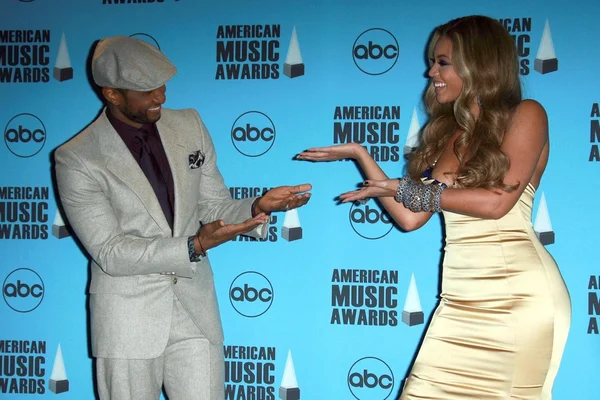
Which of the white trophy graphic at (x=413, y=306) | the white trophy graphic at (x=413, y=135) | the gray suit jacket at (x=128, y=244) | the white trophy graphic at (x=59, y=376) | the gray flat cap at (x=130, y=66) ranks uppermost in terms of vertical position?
the gray flat cap at (x=130, y=66)

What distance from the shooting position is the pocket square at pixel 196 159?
2651mm

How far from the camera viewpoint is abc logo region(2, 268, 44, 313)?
3.66 m

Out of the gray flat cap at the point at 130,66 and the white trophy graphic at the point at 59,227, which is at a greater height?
the gray flat cap at the point at 130,66

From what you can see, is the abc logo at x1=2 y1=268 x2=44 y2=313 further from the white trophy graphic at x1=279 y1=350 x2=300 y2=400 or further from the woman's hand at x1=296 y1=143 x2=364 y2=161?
the woman's hand at x1=296 y1=143 x2=364 y2=161

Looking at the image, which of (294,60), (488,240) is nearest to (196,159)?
(294,60)

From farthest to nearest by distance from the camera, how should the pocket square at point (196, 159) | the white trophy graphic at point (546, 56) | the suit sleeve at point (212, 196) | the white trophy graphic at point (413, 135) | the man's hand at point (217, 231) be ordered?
the white trophy graphic at point (413, 135) → the white trophy graphic at point (546, 56) → the suit sleeve at point (212, 196) → the pocket square at point (196, 159) → the man's hand at point (217, 231)

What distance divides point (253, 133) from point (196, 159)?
83 cm

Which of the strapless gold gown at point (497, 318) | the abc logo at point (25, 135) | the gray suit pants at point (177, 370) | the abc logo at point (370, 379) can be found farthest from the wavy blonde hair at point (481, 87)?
the abc logo at point (25, 135)

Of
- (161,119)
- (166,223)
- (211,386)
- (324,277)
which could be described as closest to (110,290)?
(166,223)

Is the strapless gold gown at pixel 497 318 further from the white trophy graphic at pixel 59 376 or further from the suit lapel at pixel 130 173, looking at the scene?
the white trophy graphic at pixel 59 376

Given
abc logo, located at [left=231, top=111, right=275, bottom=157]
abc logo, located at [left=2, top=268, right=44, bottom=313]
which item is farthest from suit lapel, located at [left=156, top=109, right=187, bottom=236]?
abc logo, located at [left=2, top=268, right=44, bottom=313]

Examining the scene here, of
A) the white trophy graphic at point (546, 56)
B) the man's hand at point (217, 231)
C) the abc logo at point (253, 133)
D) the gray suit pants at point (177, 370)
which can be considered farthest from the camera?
the abc logo at point (253, 133)

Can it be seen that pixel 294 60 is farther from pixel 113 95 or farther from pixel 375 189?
pixel 375 189

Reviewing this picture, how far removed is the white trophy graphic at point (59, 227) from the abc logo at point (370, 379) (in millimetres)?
1648
